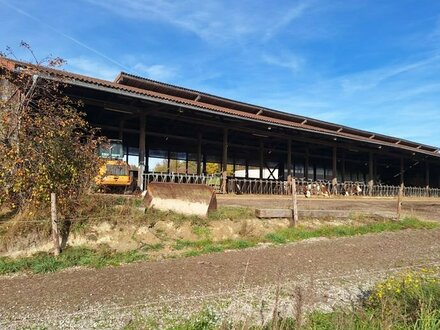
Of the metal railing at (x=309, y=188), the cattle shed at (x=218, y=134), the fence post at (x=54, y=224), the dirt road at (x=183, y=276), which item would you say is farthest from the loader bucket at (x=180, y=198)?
the metal railing at (x=309, y=188)

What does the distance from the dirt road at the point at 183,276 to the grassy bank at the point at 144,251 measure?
0.38 metres

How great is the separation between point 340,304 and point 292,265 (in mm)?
2627

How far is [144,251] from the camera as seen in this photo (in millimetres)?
9148

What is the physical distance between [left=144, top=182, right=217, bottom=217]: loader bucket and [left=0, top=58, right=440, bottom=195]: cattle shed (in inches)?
159

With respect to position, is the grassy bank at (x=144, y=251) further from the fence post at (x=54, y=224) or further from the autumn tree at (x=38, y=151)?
the autumn tree at (x=38, y=151)

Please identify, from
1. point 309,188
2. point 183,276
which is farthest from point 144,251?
point 309,188

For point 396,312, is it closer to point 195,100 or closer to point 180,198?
point 180,198

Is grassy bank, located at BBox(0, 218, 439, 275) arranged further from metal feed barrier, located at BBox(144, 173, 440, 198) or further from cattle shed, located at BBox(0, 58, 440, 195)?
metal feed barrier, located at BBox(144, 173, 440, 198)

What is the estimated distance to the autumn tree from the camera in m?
8.98

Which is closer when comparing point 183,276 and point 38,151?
point 183,276

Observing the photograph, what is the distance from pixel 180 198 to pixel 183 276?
13.6ft

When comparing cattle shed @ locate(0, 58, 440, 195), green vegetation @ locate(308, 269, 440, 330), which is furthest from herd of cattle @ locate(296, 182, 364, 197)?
green vegetation @ locate(308, 269, 440, 330)

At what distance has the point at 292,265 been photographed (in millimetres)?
8297

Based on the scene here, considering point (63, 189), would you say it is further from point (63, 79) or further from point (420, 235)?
point (420, 235)
